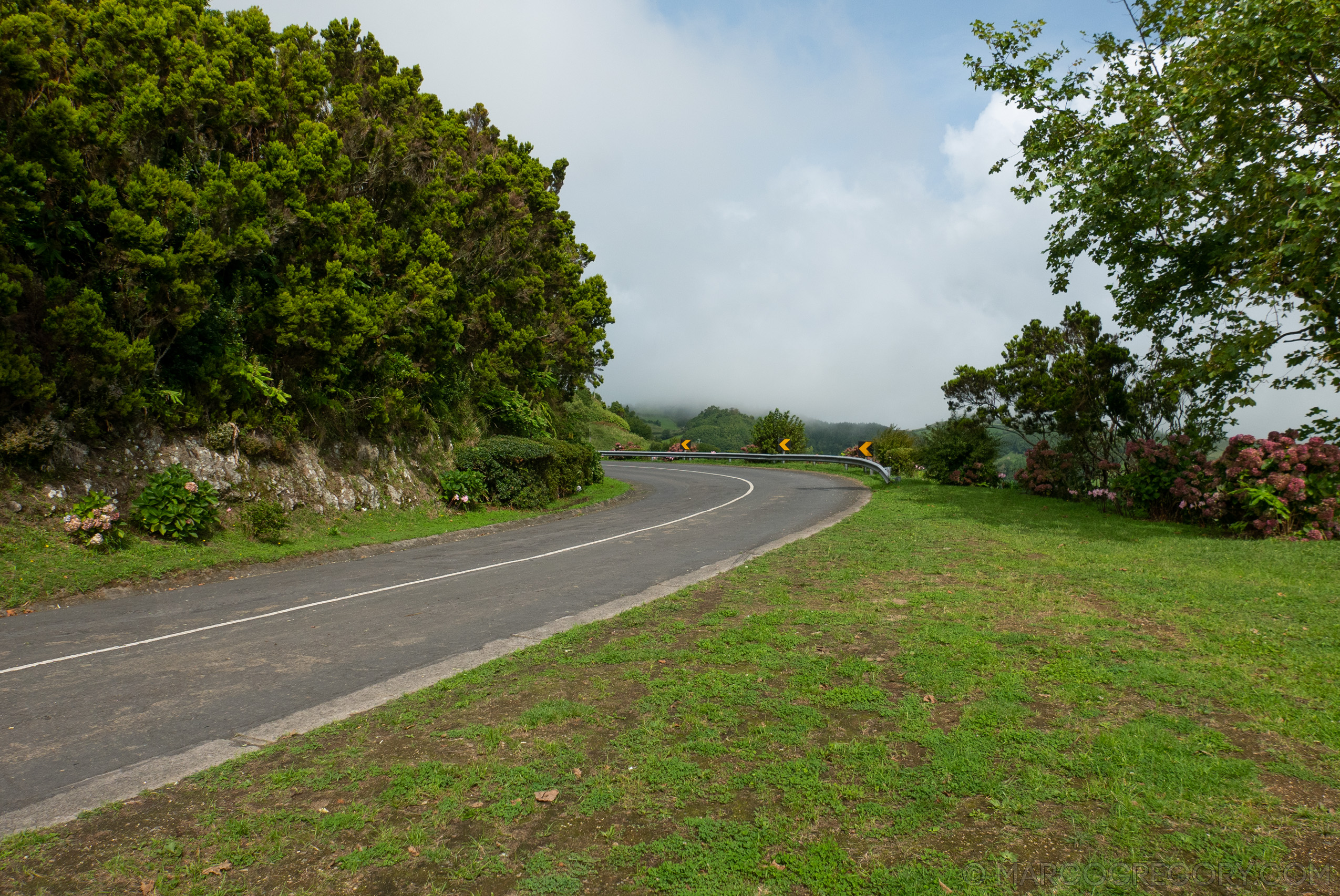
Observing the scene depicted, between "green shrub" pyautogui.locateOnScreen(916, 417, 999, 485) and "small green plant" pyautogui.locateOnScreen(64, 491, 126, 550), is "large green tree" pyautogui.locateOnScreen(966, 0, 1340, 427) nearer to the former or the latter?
"green shrub" pyautogui.locateOnScreen(916, 417, 999, 485)

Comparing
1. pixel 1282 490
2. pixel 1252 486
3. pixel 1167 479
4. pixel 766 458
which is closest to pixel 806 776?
pixel 1282 490

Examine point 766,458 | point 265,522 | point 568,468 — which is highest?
point 766,458

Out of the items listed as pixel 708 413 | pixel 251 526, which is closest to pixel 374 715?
pixel 251 526

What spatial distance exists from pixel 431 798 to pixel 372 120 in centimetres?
1651

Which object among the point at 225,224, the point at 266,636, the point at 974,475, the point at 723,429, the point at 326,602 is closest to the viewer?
the point at 266,636

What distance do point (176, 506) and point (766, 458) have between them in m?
31.6

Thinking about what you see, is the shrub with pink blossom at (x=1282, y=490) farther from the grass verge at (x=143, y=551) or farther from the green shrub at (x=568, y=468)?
the green shrub at (x=568, y=468)

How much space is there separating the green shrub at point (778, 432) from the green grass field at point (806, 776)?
36836 mm

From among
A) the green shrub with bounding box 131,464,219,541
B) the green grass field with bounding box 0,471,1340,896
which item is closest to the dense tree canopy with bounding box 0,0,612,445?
the green shrub with bounding box 131,464,219,541

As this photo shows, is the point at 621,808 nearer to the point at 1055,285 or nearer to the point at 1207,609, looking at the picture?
the point at 1207,609

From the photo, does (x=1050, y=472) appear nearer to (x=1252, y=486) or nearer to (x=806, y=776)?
(x=1252, y=486)

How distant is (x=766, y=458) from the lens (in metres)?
40.3

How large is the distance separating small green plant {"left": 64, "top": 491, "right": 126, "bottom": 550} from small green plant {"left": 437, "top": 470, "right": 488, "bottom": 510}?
7855 mm

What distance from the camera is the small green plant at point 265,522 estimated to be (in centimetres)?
1273
